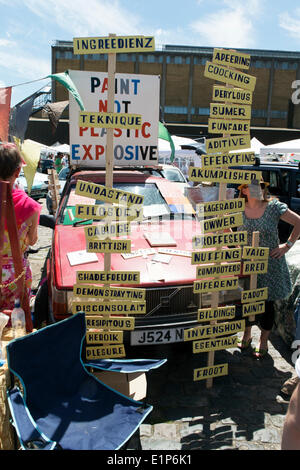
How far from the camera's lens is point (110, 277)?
3.02 m

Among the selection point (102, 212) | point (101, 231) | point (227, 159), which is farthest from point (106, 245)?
point (227, 159)

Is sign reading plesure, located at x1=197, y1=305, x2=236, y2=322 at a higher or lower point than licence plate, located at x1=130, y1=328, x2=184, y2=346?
higher

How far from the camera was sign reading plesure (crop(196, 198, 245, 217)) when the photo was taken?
10.4 feet

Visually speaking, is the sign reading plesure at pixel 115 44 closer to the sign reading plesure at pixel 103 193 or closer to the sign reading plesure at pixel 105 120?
the sign reading plesure at pixel 105 120

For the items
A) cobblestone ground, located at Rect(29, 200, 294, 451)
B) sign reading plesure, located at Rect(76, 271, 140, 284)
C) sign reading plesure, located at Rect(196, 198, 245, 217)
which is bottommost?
cobblestone ground, located at Rect(29, 200, 294, 451)

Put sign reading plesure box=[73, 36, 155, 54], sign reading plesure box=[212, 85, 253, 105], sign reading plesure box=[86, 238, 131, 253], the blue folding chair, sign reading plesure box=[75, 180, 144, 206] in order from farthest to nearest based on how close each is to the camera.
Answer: sign reading plesure box=[212, 85, 253, 105] → sign reading plesure box=[86, 238, 131, 253] → sign reading plesure box=[75, 180, 144, 206] → sign reading plesure box=[73, 36, 155, 54] → the blue folding chair

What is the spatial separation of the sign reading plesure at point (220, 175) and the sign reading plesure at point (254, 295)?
1025mm

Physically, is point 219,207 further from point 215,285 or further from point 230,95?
point 230,95

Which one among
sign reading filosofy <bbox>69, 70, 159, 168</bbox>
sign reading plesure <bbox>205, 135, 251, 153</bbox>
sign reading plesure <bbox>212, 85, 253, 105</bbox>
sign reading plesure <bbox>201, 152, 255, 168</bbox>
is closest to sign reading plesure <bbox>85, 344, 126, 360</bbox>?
sign reading plesure <bbox>201, 152, 255, 168</bbox>

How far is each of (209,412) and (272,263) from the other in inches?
60.3

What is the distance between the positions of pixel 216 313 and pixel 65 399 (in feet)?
4.86

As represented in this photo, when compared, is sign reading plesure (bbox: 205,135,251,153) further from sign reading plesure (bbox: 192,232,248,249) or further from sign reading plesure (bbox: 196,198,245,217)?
sign reading plesure (bbox: 192,232,248,249)

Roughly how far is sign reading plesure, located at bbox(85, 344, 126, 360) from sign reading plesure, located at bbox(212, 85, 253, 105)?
7.31 ft

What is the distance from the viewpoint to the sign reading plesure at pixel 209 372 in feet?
10.8
